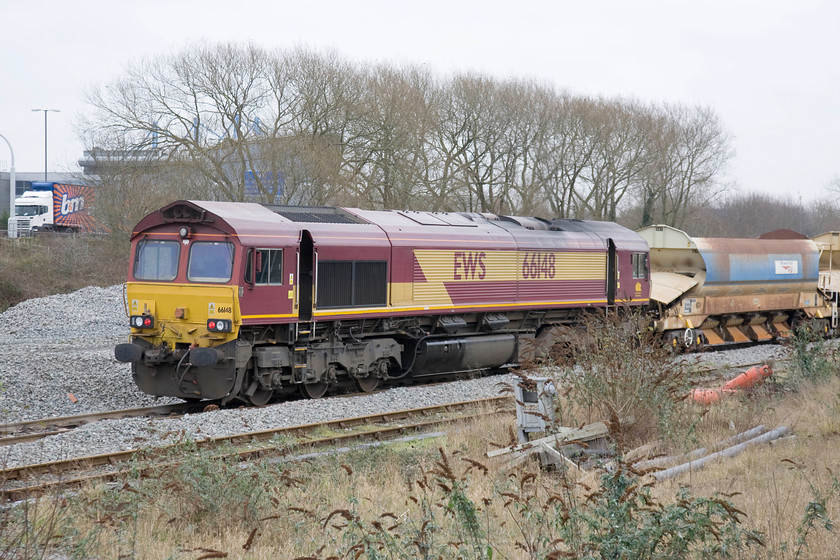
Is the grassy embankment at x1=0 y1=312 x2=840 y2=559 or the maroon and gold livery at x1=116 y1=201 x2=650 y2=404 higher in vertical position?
the maroon and gold livery at x1=116 y1=201 x2=650 y2=404

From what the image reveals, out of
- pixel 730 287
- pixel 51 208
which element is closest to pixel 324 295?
pixel 730 287

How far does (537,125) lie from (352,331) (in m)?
32.9

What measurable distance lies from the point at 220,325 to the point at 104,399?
338 centimetres

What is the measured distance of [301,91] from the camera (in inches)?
1379

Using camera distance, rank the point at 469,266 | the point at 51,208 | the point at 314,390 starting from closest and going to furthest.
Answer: the point at 314,390 < the point at 469,266 < the point at 51,208

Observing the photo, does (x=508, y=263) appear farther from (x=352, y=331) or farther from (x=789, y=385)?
(x=789, y=385)

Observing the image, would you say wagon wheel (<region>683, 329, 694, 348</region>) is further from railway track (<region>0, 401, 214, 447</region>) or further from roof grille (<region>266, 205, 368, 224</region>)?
railway track (<region>0, 401, 214, 447</region>)

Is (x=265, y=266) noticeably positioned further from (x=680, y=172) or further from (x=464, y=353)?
(x=680, y=172)

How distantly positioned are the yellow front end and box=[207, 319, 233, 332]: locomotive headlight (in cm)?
4

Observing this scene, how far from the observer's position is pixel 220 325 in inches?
523

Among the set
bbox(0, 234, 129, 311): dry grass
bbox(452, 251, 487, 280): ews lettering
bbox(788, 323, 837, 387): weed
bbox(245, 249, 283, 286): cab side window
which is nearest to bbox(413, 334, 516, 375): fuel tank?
bbox(452, 251, 487, 280): ews lettering

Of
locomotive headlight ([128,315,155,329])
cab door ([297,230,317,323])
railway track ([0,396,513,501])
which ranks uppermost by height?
cab door ([297,230,317,323])

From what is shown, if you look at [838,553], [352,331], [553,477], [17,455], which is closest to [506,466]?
[553,477]

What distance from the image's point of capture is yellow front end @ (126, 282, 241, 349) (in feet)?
43.9
